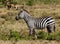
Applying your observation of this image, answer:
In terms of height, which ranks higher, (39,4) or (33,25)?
(33,25)

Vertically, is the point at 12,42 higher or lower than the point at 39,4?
higher

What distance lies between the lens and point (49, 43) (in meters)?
10.1

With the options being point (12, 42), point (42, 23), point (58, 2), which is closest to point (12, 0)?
point (58, 2)

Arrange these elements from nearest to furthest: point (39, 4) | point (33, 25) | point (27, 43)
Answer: point (27, 43)
point (33, 25)
point (39, 4)

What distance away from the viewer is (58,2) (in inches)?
1099

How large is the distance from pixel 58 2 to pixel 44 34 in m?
17.0

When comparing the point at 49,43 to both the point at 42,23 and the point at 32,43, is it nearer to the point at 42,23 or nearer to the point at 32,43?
the point at 32,43

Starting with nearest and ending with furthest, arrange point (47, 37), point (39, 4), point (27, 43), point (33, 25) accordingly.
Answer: point (27, 43) → point (47, 37) → point (33, 25) → point (39, 4)

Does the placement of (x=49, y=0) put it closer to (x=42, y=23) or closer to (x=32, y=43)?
(x=42, y=23)

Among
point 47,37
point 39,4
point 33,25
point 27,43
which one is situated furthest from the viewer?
point 39,4

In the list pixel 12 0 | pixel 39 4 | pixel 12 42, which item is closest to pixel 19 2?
pixel 12 0

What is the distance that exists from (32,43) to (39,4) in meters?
17.8

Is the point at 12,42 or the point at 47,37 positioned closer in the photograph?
the point at 12,42

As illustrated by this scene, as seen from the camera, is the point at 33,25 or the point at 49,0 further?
the point at 49,0
